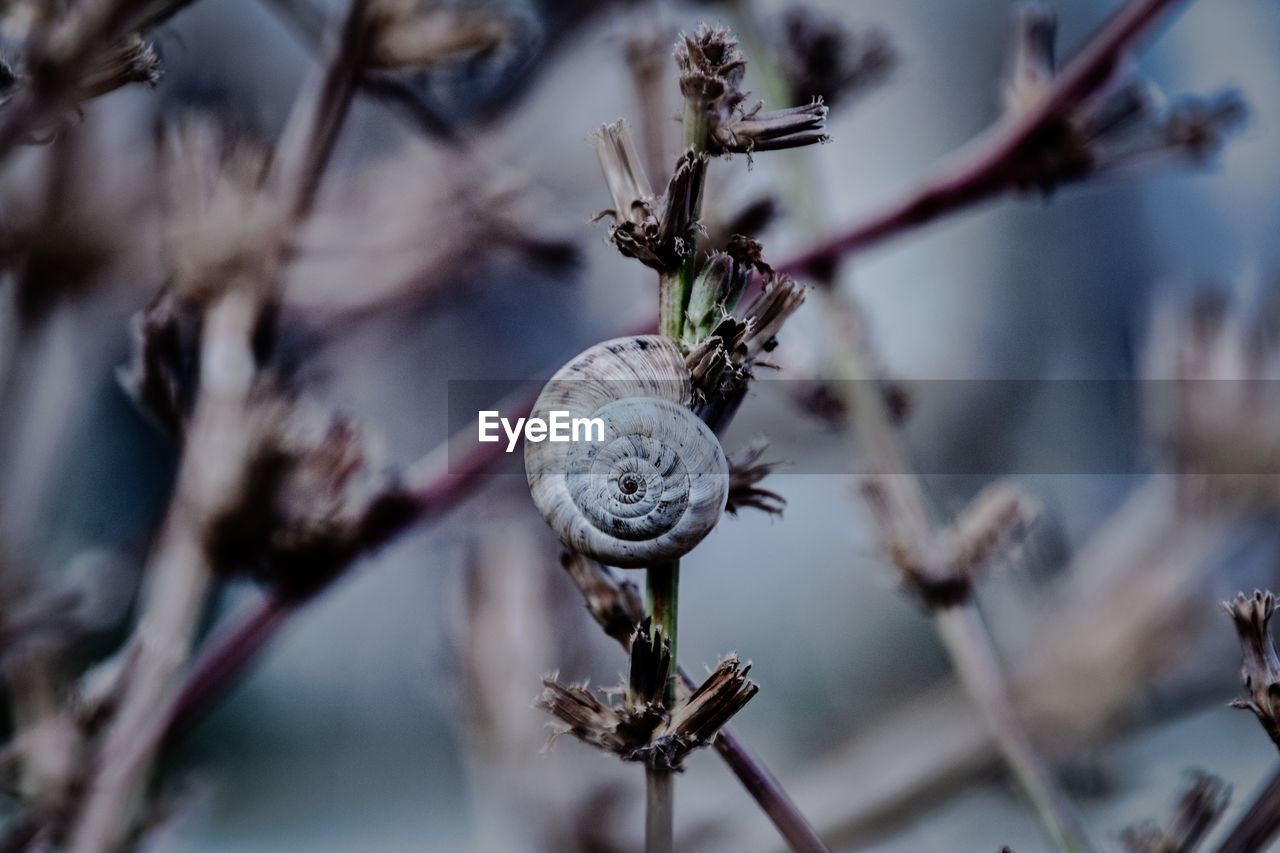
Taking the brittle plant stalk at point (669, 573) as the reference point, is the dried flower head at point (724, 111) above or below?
above

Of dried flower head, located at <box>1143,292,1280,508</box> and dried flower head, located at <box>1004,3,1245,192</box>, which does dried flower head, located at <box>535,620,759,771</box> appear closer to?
dried flower head, located at <box>1004,3,1245,192</box>

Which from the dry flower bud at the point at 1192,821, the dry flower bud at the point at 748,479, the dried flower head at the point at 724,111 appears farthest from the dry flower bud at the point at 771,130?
the dry flower bud at the point at 1192,821

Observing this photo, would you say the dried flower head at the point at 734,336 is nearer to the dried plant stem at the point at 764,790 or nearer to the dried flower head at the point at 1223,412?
the dried plant stem at the point at 764,790

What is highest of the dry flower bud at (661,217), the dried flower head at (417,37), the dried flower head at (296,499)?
the dried flower head at (417,37)

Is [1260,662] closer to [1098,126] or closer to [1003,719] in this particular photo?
[1003,719]

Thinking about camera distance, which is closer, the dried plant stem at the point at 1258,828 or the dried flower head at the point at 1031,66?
the dried plant stem at the point at 1258,828

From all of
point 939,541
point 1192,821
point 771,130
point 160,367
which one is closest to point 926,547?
point 939,541

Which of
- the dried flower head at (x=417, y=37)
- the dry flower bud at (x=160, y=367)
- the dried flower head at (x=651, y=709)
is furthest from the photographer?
the dried flower head at (x=417, y=37)
